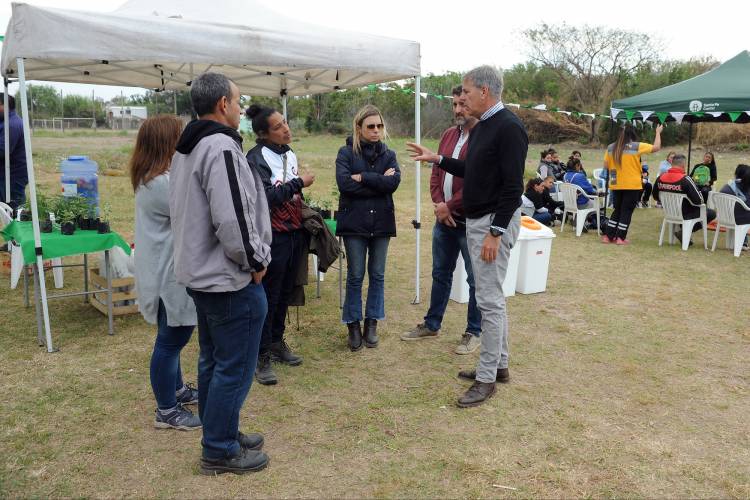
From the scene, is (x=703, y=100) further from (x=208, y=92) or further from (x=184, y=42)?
→ (x=208, y=92)

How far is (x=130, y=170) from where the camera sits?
3109mm

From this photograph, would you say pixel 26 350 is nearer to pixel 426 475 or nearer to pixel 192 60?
pixel 192 60

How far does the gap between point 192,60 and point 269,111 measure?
33.3 inches

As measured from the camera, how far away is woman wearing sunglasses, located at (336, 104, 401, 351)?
4.14 metres

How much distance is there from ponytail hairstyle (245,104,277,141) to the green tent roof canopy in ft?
24.4

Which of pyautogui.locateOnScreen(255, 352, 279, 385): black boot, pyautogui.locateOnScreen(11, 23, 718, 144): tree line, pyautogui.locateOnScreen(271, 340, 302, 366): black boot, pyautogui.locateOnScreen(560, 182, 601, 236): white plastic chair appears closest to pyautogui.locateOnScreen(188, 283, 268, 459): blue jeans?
pyautogui.locateOnScreen(255, 352, 279, 385): black boot

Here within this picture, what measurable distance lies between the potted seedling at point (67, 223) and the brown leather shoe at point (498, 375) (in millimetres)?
3019

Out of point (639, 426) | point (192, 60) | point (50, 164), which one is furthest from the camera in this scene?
point (50, 164)

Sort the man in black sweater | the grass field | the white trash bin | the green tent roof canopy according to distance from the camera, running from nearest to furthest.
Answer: the grass field < the man in black sweater < the white trash bin < the green tent roof canopy

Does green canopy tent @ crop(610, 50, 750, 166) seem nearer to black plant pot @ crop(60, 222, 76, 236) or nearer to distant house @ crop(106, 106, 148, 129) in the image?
black plant pot @ crop(60, 222, 76, 236)

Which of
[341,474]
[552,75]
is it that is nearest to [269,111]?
[341,474]

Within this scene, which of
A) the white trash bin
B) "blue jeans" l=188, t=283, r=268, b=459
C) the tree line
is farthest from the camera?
the tree line

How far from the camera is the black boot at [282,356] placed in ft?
13.7

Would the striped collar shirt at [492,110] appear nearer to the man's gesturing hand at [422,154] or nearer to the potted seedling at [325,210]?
the man's gesturing hand at [422,154]
